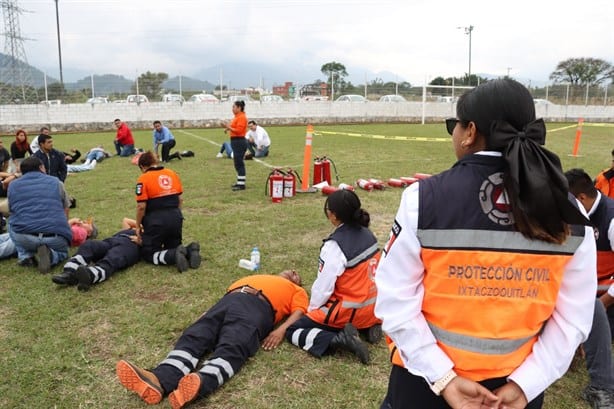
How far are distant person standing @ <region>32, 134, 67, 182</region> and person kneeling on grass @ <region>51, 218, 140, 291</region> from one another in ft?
13.8

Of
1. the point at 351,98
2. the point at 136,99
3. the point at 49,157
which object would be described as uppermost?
the point at 351,98

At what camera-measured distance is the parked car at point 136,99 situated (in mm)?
28844

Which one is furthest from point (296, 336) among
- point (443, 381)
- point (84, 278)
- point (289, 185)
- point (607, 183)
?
point (289, 185)

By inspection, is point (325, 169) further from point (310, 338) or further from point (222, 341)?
point (222, 341)

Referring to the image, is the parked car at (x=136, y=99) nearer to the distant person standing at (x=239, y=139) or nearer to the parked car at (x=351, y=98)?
the parked car at (x=351, y=98)

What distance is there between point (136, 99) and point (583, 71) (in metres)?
62.8

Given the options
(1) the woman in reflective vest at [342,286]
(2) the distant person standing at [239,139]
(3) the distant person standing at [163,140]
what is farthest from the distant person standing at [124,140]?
(1) the woman in reflective vest at [342,286]

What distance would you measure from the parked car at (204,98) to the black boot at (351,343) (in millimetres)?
28836

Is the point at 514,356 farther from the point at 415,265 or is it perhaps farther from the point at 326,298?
the point at 326,298

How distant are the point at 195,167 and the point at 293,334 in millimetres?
10110

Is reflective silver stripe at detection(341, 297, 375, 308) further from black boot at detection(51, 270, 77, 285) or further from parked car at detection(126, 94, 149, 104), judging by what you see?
parked car at detection(126, 94, 149, 104)

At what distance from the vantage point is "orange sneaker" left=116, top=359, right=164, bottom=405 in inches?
118

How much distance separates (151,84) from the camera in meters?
29.6

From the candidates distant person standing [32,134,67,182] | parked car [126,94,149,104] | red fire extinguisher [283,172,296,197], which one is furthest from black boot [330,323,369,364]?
parked car [126,94,149,104]
